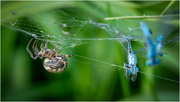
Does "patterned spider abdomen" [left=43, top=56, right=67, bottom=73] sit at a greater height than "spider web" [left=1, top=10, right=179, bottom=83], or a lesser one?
lesser

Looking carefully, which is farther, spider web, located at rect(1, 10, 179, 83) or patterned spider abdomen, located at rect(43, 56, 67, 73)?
spider web, located at rect(1, 10, 179, 83)

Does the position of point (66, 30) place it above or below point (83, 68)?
above

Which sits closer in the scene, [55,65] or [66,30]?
[55,65]

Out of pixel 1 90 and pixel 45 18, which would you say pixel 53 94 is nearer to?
pixel 1 90

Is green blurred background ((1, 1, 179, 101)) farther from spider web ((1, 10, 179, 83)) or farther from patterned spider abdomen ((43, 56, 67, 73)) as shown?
patterned spider abdomen ((43, 56, 67, 73))

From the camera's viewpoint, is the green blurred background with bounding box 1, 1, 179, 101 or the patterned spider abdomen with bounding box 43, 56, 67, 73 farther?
the green blurred background with bounding box 1, 1, 179, 101

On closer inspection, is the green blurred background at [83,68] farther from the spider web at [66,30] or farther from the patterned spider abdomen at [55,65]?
the patterned spider abdomen at [55,65]

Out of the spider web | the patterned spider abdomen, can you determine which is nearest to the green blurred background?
the spider web

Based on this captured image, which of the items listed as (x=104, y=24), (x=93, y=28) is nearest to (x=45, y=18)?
(x=93, y=28)
